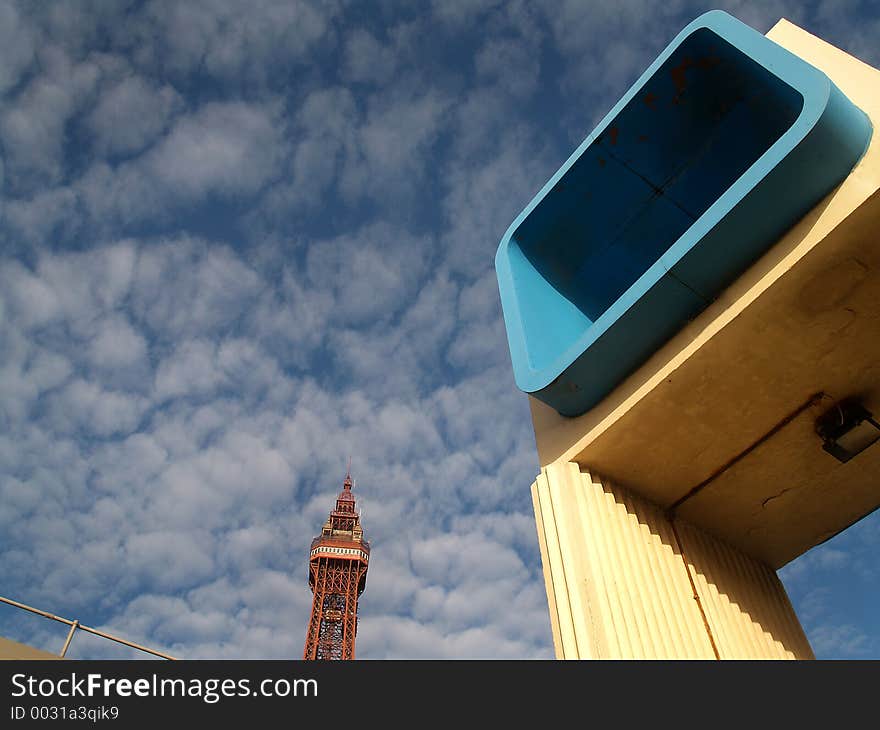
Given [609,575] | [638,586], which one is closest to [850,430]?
[638,586]

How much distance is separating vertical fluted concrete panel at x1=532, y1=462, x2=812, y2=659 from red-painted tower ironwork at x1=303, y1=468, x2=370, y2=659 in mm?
58718

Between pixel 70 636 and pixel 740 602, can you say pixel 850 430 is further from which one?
pixel 70 636

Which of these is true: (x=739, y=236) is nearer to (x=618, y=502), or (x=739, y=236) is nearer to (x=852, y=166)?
(x=852, y=166)

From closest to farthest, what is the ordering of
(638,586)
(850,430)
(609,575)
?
(609,575) < (638,586) < (850,430)

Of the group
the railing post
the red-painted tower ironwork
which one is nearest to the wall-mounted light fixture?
the railing post

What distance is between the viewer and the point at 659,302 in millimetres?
5012

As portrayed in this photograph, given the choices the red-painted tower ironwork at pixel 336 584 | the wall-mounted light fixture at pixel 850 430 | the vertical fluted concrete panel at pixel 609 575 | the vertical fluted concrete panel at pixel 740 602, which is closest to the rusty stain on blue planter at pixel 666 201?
the vertical fluted concrete panel at pixel 609 575

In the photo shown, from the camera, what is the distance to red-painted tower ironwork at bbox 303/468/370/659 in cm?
6100

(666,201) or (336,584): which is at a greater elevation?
(336,584)

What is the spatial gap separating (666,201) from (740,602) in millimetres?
3875

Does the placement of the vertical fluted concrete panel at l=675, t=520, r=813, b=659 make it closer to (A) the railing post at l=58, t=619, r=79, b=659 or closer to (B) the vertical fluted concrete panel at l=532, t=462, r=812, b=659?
(B) the vertical fluted concrete panel at l=532, t=462, r=812, b=659

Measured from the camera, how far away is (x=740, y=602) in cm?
586
